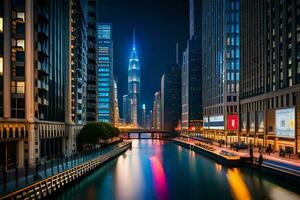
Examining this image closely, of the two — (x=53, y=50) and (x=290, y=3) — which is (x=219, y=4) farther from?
(x=53, y=50)

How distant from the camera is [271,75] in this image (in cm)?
10388

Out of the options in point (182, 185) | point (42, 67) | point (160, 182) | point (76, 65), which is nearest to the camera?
point (182, 185)

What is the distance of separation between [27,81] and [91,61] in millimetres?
76157

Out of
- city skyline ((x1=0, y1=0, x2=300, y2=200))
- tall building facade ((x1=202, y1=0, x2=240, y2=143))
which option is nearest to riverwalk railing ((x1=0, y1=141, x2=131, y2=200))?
city skyline ((x1=0, y1=0, x2=300, y2=200))

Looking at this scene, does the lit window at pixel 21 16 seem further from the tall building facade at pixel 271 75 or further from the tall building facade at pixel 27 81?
the tall building facade at pixel 271 75

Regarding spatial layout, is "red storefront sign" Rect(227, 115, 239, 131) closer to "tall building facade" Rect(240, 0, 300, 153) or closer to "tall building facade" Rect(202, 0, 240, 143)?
"tall building facade" Rect(202, 0, 240, 143)

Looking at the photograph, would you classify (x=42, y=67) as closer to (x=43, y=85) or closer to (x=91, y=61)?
(x=43, y=85)

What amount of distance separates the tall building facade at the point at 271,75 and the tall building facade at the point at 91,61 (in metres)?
53.1

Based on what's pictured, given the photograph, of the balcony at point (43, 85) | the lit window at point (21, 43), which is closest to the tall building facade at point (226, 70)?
the balcony at point (43, 85)

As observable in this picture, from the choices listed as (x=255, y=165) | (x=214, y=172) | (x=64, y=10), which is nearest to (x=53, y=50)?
(x=64, y=10)

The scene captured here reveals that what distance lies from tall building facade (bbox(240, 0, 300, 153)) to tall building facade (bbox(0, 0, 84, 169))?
52.3 meters

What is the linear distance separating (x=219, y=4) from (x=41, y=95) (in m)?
129

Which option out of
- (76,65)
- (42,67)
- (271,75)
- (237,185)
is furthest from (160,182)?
(271,75)

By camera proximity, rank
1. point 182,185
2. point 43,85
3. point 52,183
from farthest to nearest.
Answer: point 43,85 → point 182,185 → point 52,183
